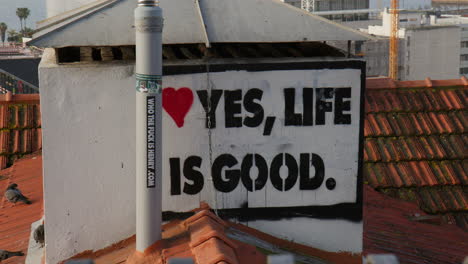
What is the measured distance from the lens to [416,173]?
10.2 metres

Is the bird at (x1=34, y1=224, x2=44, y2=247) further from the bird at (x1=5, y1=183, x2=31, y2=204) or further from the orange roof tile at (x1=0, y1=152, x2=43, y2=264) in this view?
the bird at (x1=5, y1=183, x2=31, y2=204)

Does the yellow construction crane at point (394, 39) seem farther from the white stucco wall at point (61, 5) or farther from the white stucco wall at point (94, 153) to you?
the white stucco wall at point (94, 153)

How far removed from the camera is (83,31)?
18.2 ft

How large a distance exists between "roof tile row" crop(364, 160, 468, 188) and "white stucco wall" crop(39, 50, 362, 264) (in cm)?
418

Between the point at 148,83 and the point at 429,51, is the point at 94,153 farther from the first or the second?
the point at 429,51

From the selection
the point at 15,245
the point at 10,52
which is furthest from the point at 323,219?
the point at 10,52

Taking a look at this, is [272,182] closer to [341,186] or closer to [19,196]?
[341,186]

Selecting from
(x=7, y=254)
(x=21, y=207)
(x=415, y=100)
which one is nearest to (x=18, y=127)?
(x=21, y=207)

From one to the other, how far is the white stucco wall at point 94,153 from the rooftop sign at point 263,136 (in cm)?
2

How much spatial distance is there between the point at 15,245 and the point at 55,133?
6.69 ft

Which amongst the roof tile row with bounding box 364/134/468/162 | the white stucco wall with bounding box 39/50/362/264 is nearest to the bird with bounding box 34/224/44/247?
the white stucco wall with bounding box 39/50/362/264

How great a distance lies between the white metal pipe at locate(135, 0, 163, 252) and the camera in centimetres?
495

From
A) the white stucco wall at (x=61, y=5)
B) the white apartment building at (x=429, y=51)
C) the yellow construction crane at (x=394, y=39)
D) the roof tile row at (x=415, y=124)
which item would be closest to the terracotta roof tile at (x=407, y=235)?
the roof tile row at (x=415, y=124)

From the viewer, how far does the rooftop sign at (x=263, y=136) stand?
5.63 m
